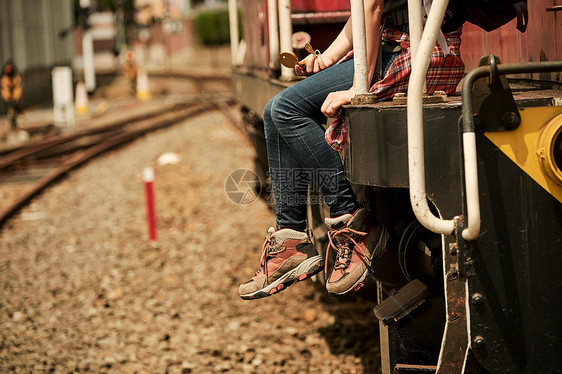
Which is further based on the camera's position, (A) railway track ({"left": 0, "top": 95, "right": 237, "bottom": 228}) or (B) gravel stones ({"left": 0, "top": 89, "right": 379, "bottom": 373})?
(A) railway track ({"left": 0, "top": 95, "right": 237, "bottom": 228})

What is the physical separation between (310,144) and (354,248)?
0.43 m

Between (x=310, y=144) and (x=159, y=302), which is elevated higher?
(x=310, y=144)

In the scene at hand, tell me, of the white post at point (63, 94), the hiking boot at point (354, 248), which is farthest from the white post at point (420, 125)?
the white post at point (63, 94)

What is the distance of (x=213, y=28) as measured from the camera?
169 feet

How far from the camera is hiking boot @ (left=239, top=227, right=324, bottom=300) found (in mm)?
2818

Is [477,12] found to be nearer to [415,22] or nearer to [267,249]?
[415,22]

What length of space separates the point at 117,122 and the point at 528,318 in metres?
17.2

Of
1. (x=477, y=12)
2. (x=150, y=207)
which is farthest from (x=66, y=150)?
(x=477, y=12)

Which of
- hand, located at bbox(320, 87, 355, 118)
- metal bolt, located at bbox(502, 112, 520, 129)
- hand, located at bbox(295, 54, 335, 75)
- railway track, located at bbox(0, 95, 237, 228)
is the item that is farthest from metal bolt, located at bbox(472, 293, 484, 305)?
railway track, located at bbox(0, 95, 237, 228)

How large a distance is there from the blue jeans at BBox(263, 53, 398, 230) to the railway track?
6.00m

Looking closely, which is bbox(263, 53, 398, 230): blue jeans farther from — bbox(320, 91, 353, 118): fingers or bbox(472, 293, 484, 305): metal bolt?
bbox(472, 293, 484, 305): metal bolt

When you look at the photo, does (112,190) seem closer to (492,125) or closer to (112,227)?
(112,227)
